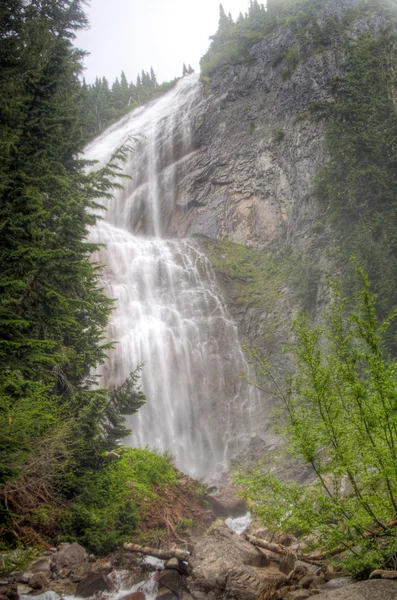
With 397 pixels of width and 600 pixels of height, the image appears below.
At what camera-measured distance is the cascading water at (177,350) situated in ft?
67.9

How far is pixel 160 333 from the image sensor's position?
23750 millimetres

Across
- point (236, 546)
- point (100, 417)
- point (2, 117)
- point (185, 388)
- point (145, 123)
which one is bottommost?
point (185, 388)

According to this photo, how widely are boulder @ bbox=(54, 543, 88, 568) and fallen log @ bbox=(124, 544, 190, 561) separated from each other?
919mm

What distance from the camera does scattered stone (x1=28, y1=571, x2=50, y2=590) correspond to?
6.77m

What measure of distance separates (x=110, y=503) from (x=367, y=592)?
259 inches

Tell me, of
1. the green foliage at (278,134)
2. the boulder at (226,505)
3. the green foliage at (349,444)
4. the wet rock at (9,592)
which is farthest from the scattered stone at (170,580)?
the green foliage at (278,134)

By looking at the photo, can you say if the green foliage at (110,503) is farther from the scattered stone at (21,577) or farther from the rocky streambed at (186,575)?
the scattered stone at (21,577)

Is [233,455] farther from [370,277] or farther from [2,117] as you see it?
[2,117]

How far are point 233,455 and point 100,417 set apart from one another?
38.4 ft

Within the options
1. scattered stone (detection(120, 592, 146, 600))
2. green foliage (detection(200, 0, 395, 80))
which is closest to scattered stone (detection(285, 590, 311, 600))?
scattered stone (detection(120, 592, 146, 600))

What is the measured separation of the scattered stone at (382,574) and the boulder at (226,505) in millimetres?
8369

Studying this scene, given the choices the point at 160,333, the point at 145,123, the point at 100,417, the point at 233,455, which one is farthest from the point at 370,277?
the point at 145,123

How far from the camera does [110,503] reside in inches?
374

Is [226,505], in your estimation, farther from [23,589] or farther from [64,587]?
[23,589]
